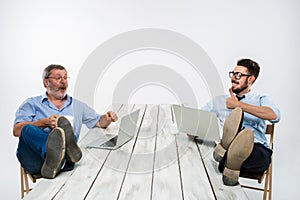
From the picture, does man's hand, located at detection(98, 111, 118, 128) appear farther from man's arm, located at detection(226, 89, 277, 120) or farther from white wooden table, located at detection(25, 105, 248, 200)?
man's arm, located at detection(226, 89, 277, 120)

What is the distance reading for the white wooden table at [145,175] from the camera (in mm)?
1460

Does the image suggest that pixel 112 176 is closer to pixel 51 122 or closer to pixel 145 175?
pixel 145 175

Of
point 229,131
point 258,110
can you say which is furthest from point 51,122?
point 258,110

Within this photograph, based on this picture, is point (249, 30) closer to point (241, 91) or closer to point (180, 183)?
point (241, 91)

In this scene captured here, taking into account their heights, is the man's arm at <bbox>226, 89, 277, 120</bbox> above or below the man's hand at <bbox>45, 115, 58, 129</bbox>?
above

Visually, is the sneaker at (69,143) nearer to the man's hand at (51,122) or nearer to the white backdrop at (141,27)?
the man's hand at (51,122)

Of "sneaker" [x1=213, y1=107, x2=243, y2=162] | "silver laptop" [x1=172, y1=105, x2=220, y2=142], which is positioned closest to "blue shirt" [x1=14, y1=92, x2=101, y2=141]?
"silver laptop" [x1=172, y1=105, x2=220, y2=142]

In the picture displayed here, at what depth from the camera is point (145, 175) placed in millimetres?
1650

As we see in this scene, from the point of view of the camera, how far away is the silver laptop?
2.18 metres

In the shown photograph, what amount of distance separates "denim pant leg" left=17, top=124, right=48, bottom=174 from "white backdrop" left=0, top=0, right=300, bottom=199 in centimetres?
190

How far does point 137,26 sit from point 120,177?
2978 mm

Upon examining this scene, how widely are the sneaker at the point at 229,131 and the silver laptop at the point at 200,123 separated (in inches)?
11.6

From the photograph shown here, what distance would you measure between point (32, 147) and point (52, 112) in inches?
24.5

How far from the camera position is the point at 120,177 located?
1619mm
